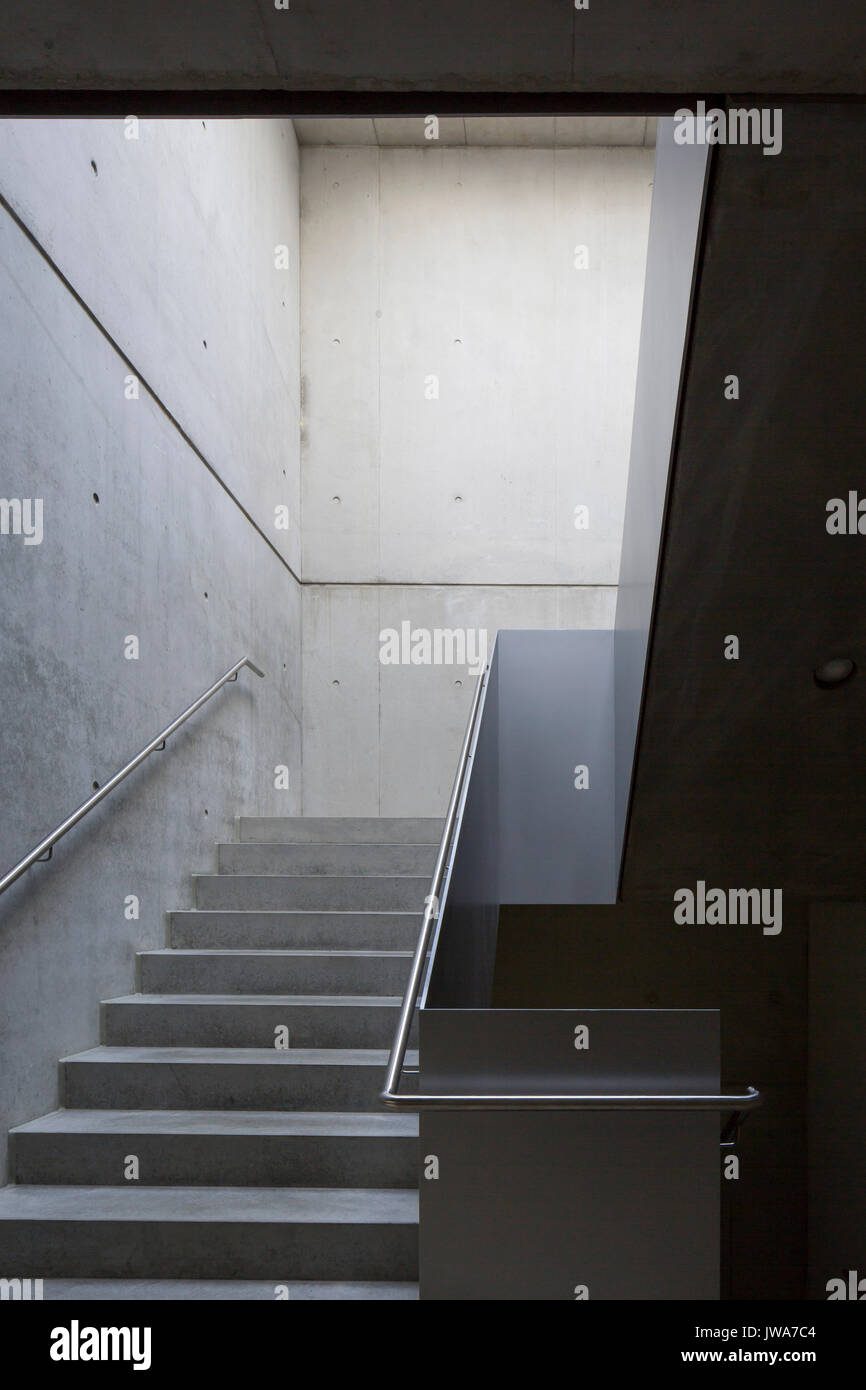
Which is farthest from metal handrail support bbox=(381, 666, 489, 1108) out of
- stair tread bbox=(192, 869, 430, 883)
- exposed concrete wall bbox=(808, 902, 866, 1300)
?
exposed concrete wall bbox=(808, 902, 866, 1300)

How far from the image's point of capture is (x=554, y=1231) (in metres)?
2.43

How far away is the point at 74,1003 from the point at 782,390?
3.02m

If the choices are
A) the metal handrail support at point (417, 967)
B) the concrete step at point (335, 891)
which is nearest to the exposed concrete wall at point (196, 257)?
the concrete step at point (335, 891)

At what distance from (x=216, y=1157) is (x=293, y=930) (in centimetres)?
130

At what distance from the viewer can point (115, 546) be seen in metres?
4.48

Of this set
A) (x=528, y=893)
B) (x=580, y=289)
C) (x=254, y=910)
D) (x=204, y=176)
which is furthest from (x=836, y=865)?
(x=580, y=289)

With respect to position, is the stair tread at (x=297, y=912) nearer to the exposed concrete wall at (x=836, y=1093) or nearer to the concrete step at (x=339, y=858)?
the concrete step at (x=339, y=858)

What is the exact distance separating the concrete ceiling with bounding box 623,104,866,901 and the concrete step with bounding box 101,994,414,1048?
1487mm

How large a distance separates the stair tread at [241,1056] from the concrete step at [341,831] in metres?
1.86

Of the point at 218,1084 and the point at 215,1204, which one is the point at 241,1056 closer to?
the point at 218,1084

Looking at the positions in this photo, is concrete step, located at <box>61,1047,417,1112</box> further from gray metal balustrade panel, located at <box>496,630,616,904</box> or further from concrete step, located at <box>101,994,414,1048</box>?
gray metal balustrade panel, located at <box>496,630,616,904</box>

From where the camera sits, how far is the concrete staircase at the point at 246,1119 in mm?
3109

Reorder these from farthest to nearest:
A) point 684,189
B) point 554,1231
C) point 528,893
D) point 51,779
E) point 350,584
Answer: point 350,584, point 528,893, point 51,779, point 684,189, point 554,1231
